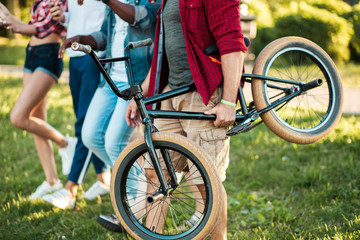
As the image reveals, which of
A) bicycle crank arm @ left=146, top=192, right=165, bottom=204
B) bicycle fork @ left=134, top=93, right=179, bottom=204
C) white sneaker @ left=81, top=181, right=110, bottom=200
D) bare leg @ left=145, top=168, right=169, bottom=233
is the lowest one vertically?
white sneaker @ left=81, top=181, right=110, bottom=200

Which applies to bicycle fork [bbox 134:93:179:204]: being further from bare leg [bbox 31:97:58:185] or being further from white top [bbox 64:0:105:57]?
bare leg [bbox 31:97:58:185]

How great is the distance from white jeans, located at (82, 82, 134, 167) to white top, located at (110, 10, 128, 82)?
0.22 ft

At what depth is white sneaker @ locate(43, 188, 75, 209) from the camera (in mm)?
3461

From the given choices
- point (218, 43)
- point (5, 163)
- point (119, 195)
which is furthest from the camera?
point (5, 163)

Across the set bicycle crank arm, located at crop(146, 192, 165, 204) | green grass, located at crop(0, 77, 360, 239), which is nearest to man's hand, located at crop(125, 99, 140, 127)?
bicycle crank arm, located at crop(146, 192, 165, 204)

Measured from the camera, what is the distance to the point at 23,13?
81.1ft

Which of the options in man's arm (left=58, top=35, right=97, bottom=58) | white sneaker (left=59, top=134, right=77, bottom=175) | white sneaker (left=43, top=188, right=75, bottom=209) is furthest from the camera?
white sneaker (left=59, top=134, right=77, bottom=175)

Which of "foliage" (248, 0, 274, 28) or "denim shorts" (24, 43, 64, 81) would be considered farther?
"foliage" (248, 0, 274, 28)

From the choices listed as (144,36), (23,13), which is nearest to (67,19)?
(144,36)

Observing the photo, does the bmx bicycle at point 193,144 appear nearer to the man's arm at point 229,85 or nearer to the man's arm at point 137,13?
the man's arm at point 229,85

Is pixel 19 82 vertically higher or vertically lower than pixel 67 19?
lower

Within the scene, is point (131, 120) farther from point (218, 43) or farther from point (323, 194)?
point (323, 194)

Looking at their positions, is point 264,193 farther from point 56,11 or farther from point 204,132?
point 56,11

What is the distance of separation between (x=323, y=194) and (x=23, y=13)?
25274mm
